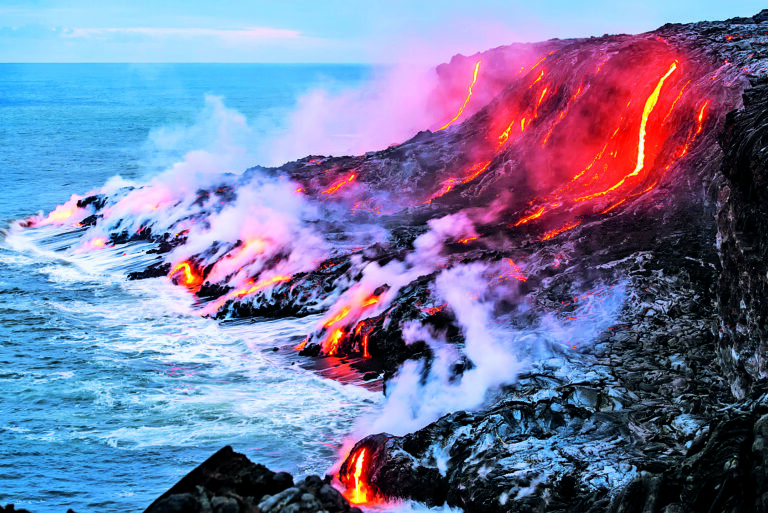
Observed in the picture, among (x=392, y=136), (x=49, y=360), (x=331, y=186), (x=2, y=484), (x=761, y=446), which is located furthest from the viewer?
(x=392, y=136)

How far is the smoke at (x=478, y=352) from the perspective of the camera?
1898cm

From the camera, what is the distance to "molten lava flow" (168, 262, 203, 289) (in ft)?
113

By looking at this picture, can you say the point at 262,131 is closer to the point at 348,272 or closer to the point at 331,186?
the point at 331,186

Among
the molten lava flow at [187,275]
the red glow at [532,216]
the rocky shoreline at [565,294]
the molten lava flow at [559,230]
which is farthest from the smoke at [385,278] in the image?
the molten lava flow at [187,275]

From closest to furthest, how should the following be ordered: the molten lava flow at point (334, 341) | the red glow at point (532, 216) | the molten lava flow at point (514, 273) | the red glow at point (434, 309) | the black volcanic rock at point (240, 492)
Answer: the black volcanic rock at point (240, 492), the red glow at point (434, 309), the molten lava flow at point (514, 273), the molten lava flow at point (334, 341), the red glow at point (532, 216)

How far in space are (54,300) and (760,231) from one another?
2885cm

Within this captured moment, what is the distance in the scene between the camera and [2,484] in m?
18.2

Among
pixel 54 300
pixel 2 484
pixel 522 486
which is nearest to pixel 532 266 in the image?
pixel 522 486

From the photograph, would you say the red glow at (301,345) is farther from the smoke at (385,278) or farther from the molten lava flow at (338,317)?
the molten lava flow at (338,317)

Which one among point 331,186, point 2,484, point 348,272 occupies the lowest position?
point 2,484

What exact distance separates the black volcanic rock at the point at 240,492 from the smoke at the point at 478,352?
9.30 m

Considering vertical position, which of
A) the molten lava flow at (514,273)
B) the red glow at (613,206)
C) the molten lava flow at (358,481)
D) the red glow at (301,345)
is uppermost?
the red glow at (613,206)

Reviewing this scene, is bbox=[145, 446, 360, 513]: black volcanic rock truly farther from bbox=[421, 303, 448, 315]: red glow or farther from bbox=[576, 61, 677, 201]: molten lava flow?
bbox=[576, 61, 677, 201]: molten lava flow

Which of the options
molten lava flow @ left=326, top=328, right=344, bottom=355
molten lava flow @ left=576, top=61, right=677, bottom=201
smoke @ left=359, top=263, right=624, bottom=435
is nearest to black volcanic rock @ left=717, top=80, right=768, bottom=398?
smoke @ left=359, top=263, right=624, bottom=435
